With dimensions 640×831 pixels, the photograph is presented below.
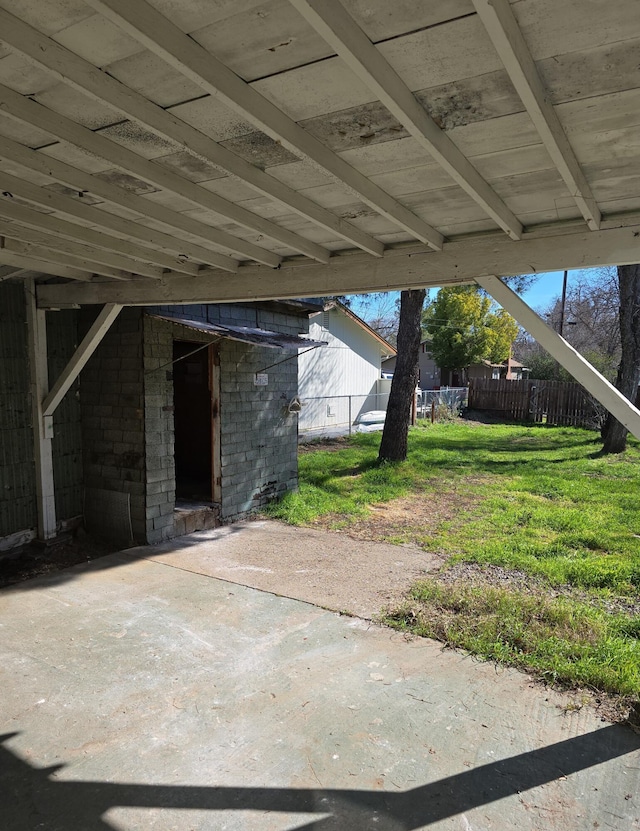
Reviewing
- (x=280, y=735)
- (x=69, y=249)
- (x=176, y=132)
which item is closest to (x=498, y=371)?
(x=69, y=249)

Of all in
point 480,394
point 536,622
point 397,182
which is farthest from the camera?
point 480,394

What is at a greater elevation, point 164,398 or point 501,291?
point 501,291

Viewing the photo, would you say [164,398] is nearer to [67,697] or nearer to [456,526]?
[67,697]

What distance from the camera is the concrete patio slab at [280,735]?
88.7 inches

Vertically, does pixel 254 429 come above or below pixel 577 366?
below

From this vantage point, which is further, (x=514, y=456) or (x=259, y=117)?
(x=514, y=456)

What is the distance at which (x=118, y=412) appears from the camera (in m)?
5.67

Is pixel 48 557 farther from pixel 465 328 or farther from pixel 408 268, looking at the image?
pixel 465 328

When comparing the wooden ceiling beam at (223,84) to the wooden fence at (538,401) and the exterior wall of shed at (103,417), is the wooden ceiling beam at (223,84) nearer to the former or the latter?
the exterior wall of shed at (103,417)

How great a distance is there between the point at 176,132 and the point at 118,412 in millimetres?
4217

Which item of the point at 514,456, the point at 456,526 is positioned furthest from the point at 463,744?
the point at 514,456

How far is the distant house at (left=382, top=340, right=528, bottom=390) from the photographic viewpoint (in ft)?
98.9

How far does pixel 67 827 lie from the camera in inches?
84.7

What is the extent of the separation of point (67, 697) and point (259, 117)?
3.14 m
